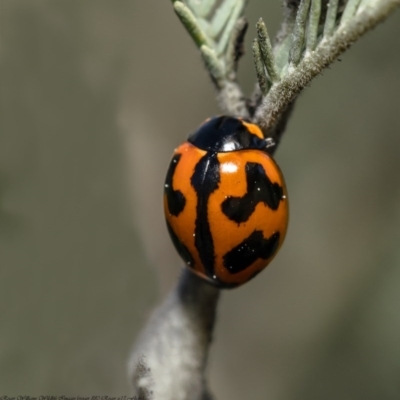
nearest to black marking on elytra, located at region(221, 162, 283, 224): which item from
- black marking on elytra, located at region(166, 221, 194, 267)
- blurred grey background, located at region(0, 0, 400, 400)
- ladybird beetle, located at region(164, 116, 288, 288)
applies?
ladybird beetle, located at region(164, 116, 288, 288)

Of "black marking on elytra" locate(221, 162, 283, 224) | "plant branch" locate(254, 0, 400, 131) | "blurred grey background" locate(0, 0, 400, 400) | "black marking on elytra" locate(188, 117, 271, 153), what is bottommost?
"blurred grey background" locate(0, 0, 400, 400)

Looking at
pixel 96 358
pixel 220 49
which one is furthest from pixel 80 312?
pixel 220 49

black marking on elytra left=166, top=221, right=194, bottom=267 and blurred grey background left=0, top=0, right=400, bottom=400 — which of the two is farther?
blurred grey background left=0, top=0, right=400, bottom=400

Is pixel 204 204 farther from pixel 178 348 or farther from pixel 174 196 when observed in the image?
pixel 178 348

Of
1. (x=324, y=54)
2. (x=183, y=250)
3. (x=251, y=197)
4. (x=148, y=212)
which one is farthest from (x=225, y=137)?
(x=148, y=212)

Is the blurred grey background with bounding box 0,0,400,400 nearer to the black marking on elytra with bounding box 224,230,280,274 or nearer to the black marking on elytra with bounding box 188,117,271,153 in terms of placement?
the black marking on elytra with bounding box 224,230,280,274

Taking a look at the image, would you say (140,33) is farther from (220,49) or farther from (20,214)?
(220,49)
